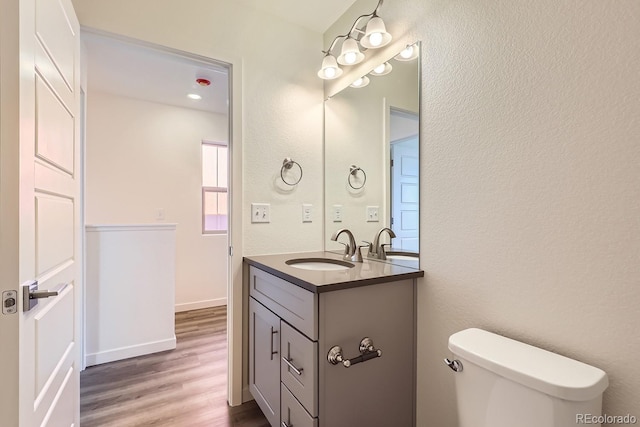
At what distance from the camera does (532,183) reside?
3.12 feet

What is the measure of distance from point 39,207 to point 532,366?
1497 millimetres

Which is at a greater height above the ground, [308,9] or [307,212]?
[308,9]

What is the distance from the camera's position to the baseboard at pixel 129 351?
2162mm

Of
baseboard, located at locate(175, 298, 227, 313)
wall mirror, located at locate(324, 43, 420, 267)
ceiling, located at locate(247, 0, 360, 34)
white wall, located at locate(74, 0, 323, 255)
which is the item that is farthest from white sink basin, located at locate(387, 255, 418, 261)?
baseboard, located at locate(175, 298, 227, 313)

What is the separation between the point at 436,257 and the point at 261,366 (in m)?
1.06

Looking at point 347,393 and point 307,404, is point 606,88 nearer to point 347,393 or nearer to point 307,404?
point 347,393

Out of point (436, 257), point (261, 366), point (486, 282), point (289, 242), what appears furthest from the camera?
point (289, 242)

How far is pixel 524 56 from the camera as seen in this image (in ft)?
3.20

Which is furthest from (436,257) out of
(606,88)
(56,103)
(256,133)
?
(56,103)

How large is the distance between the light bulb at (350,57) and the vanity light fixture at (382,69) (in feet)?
0.42

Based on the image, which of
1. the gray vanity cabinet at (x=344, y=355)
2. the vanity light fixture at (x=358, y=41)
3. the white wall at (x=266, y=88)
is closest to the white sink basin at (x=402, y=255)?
the gray vanity cabinet at (x=344, y=355)

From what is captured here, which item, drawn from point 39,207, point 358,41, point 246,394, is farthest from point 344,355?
point 358,41
